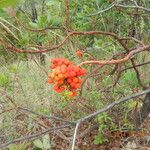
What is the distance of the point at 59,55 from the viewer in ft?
13.1

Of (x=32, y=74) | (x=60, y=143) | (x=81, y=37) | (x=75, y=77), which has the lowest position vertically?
(x=60, y=143)

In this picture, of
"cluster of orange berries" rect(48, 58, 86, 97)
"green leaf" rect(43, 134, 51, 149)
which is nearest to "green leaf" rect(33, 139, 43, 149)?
"green leaf" rect(43, 134, 51, 149)

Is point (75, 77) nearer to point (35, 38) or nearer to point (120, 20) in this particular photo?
point (35, 38)

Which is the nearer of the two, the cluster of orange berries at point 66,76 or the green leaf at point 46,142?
the cluster of orange berries at point 66,76

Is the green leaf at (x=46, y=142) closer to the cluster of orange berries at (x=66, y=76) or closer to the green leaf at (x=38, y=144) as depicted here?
the green leaf at (x=38, y=144)

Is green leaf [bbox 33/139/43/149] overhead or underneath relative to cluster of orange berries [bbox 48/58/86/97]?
underneath

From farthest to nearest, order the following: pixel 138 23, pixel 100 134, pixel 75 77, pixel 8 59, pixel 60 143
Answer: pixel 8 59 < pixel 138 23 < pixel 60 143 < pixel 100 134 < pixel 75 77

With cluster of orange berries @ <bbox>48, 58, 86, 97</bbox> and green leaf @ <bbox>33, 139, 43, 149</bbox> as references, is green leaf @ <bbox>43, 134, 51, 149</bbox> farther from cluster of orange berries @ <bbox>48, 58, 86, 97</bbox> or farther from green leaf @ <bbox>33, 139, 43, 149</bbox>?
cluster of orange berries @ <bbox>48, 58, 86, 97</bbox>

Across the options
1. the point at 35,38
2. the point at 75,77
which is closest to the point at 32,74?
the point at 35,38

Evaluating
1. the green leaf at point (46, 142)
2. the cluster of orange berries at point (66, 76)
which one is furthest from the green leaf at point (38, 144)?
the cluster of orange berries at point (66, 76)

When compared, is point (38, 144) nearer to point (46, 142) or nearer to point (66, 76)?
point (46, 142)

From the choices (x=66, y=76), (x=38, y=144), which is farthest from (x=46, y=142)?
(x=66, y=76)

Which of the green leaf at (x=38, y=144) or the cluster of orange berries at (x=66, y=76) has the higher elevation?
the cluster of orange berries at (x=66, y=76)

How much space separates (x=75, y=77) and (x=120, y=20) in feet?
11.4
